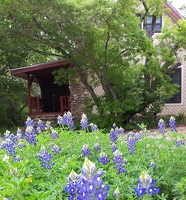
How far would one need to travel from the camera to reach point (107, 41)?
9750 millimetres

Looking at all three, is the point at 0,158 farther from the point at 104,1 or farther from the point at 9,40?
the point at 9,40

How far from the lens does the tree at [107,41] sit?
30.0 feet

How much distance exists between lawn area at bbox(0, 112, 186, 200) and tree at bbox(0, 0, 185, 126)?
19.4ft

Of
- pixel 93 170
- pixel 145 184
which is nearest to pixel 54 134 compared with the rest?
pixel 145 184

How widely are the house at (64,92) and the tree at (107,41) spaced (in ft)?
4.96

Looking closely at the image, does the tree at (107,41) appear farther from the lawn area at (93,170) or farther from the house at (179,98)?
the lawn area at (93,170)

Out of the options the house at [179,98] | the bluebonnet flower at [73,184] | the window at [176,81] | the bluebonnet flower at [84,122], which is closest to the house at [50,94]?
the house at [179,98]

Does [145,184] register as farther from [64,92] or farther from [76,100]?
[64,92]

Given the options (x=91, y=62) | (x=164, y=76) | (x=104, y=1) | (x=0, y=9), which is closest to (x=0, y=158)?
(x=104, y=1)

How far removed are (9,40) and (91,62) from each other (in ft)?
15.3

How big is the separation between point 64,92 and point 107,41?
6323 millimetres

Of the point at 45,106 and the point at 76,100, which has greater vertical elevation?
the point at 76,100

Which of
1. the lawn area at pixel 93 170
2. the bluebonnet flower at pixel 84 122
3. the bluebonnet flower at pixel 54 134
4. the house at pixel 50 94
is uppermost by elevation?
the house at pixel 50 94

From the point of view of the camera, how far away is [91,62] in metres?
10.4
